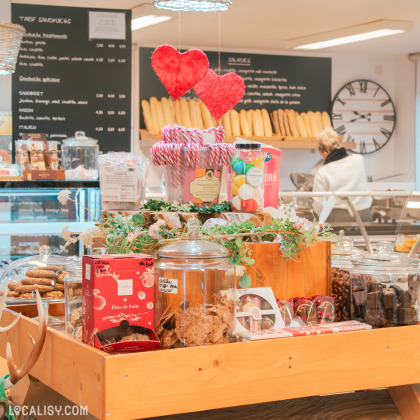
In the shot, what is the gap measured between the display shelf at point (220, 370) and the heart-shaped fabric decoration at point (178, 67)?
0.90m


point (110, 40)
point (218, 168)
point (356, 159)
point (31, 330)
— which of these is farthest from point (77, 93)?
point (31, 330)

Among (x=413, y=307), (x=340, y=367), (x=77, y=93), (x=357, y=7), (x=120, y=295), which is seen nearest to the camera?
(x=120, y=295)

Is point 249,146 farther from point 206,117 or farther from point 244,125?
point 244,125

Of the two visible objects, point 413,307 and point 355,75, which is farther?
point 355,75

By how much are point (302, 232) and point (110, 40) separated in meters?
4.14

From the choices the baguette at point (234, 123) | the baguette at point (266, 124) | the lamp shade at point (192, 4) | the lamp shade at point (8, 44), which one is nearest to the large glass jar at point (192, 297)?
the lamp shade at point (192, 4)

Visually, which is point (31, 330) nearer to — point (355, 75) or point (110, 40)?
point (110, 40)

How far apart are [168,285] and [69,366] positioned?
28 centimetres

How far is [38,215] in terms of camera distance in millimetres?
3529

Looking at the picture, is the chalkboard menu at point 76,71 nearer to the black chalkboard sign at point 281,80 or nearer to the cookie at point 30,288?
the black chalkboard sign at point 281,80

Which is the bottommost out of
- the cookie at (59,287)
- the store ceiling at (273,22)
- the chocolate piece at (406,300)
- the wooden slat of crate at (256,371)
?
the wooden slat of crate at (256,371)

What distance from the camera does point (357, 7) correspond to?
5.94 m

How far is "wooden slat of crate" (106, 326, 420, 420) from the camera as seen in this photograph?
1.38 metres

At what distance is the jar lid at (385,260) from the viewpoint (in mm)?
1825
